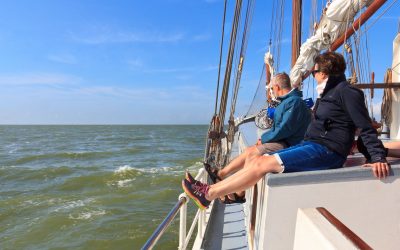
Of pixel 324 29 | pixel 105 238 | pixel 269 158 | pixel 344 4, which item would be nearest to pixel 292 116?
pixel 269 158

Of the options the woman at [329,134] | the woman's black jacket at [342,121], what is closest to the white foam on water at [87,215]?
the woman at [329,134]

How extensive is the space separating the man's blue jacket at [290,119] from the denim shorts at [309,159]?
71cm

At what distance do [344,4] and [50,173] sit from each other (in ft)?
51.4

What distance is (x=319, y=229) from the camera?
1.65 metres

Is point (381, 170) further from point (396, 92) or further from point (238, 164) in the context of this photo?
point (396, 92)

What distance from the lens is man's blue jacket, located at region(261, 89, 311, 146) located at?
3.08 meters

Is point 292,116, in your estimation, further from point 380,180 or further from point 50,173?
point 50,173

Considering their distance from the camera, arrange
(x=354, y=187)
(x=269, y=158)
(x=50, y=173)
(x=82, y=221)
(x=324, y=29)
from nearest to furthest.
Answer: (x=354, y=187), (x=269, y=158), (x=324, y=29), (x=82, y=221), (x=50, y=173)

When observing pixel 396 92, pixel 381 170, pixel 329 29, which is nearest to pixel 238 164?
pixel 381 170

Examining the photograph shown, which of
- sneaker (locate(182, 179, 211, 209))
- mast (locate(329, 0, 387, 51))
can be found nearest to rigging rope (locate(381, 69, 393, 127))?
mast (locate(329, 0, 387, 51))

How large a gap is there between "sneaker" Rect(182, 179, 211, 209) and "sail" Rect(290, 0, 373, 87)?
3.84 metres

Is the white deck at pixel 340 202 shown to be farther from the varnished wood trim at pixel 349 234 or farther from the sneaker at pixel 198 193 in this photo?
the sneaker at pixel 198 193

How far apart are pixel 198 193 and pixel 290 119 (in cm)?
106

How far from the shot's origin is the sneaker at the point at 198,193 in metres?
2.76
